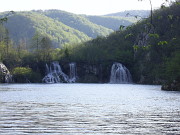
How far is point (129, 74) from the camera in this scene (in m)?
137

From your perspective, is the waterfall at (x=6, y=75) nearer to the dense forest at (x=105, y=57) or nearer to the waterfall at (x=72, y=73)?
the dense forest at (x=105, y=57)

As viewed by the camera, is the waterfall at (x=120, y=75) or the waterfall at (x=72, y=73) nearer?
the waterfall at (x=120, y=75)

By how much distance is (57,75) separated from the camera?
138 metres

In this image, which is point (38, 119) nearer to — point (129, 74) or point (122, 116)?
point (122, 116)

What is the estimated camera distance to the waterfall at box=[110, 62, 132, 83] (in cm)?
13400

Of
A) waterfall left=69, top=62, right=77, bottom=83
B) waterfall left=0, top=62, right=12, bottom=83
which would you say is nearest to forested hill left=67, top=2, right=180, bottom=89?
waterfall left=69, top=62, right=77, bottom=83

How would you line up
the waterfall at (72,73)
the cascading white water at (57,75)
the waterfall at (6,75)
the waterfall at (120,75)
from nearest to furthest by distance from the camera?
the waterfall at (6,75), the waterfall at (120,75), the cascading white water at (57,75), the waterfall at (72,73)

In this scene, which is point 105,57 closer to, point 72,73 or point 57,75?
point 72,73

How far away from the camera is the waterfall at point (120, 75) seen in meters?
134

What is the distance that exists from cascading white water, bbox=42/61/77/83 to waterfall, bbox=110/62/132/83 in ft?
44.3

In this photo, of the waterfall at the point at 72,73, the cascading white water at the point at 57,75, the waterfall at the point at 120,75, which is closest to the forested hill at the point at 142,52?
the waterfall at the point at 120,75

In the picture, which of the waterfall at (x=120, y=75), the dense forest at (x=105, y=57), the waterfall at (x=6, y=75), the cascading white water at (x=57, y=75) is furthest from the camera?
the cascading white water at (x=57, y=75)

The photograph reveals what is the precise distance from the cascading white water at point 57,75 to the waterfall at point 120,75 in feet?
44.3

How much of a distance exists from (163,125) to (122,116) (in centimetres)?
546
